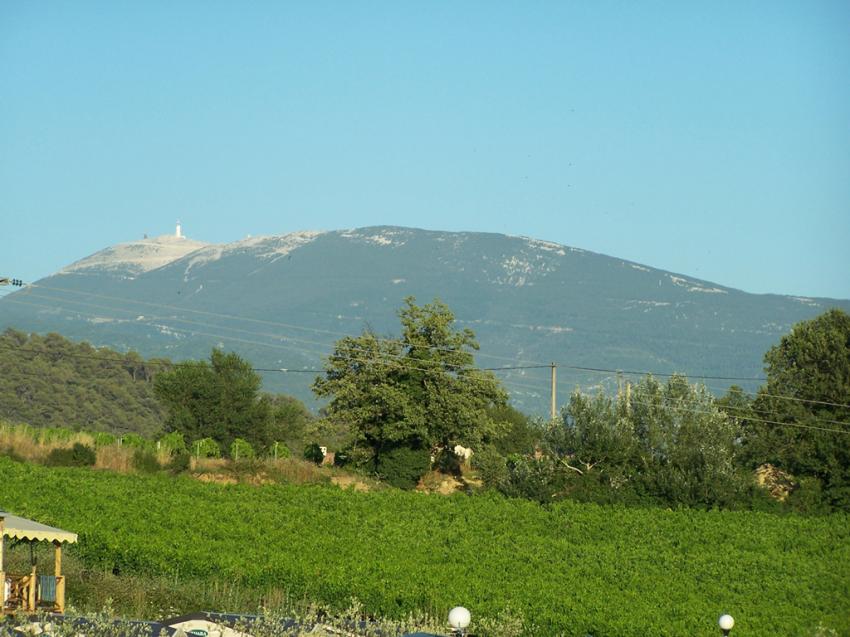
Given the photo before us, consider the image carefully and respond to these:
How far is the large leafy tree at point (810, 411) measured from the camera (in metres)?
62.8

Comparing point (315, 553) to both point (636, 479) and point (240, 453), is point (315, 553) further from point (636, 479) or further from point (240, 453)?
point (240, 453)

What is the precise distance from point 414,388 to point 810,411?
1854 cm

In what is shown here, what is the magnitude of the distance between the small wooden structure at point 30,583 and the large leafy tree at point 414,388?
3427cm

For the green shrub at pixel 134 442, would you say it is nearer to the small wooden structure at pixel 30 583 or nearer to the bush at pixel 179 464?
the bush at pixel 179 464

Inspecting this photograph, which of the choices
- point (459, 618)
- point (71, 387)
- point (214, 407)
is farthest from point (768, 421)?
point (71, 387)

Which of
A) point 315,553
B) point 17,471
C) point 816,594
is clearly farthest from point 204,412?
point 816,594

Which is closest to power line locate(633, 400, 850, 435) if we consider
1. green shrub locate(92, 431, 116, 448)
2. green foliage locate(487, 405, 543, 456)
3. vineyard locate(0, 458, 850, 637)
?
vineyard locate(0, 458, 850, 637)

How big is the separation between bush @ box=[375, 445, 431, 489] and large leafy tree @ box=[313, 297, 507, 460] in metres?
0.53

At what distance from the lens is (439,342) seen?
223 feet

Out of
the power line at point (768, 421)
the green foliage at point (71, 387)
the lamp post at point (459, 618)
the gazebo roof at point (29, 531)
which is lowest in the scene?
the green foliage at point (71, 387)

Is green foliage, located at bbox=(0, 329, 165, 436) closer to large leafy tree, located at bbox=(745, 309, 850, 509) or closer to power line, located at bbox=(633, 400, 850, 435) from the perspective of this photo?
large leafy tree, located at bbox=(745, 309, 850, 509)

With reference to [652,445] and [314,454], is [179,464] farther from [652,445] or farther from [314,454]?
[652,445]

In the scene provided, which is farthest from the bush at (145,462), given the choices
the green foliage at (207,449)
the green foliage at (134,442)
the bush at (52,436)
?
the green foliage at (207,449)

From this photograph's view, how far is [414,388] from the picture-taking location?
216 feet
